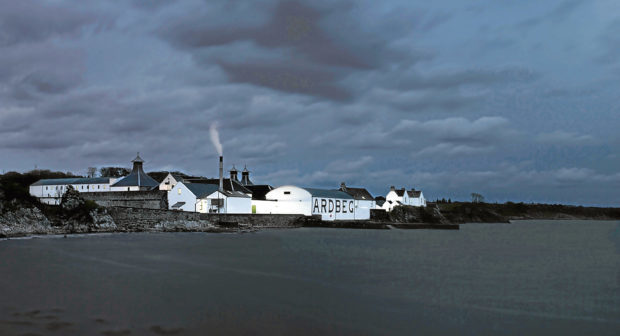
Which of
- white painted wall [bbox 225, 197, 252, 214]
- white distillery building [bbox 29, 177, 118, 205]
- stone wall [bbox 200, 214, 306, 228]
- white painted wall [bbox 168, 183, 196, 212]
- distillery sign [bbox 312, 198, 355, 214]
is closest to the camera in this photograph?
stone wall [bbox 200, 214, 306, 228]

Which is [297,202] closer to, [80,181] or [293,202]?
[293,202]

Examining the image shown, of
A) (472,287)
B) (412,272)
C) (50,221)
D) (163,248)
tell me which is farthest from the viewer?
(50,221)

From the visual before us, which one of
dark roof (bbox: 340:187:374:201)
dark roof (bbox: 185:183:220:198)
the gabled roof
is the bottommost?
the gabled roof

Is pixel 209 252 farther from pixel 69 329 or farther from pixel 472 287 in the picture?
pixel 69 329

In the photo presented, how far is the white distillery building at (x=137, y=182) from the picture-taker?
2603 inches

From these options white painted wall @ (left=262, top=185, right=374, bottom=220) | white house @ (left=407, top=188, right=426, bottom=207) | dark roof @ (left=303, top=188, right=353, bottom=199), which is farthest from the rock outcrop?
white house @ (left=407, top=188, right=426, bottom=207)

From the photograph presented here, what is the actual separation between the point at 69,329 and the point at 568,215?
14796 centimetres

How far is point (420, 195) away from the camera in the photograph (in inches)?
3674

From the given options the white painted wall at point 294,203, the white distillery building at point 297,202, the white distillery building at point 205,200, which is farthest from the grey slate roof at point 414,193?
the white distillery building at point 205,200

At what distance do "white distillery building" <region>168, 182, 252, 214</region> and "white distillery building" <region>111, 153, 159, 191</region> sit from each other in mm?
16766

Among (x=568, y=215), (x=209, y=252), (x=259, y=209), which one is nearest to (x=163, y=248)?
(x=209, y=252)

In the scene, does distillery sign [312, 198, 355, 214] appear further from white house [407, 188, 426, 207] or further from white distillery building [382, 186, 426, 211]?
white house [407, 188, 426, 207]

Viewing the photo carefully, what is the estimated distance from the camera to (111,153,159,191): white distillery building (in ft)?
217

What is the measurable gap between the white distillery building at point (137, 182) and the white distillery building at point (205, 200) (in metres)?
16.8
